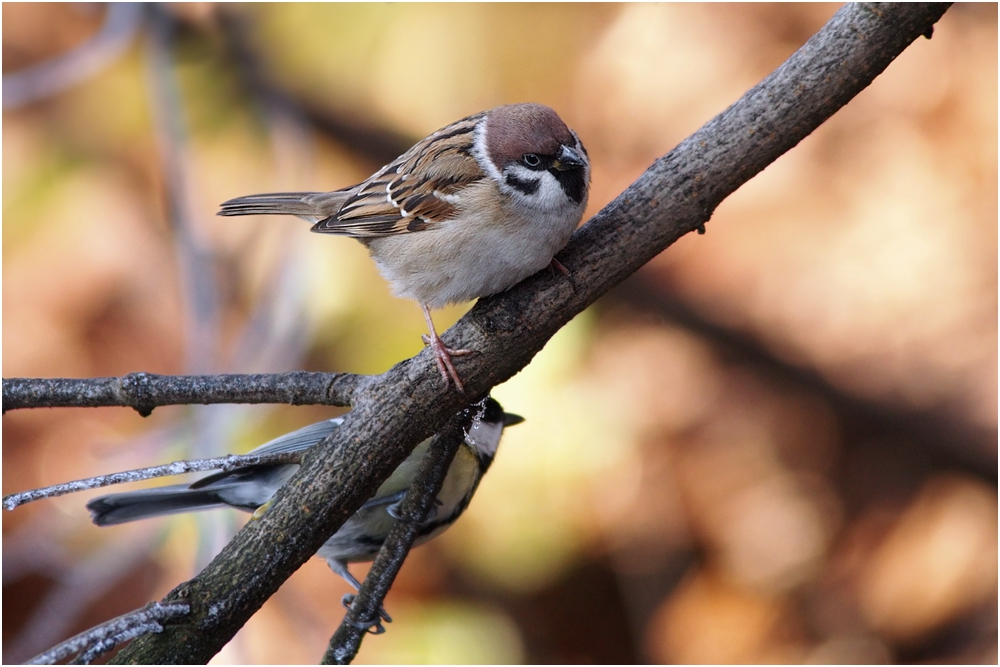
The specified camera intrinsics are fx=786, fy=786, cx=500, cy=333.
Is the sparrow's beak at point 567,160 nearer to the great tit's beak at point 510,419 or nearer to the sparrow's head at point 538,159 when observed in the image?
the sparrow's head at point 538,159

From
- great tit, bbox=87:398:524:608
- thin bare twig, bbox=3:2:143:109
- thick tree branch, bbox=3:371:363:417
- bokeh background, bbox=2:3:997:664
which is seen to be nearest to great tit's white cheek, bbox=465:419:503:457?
great tit, bbox=87:398:524:608

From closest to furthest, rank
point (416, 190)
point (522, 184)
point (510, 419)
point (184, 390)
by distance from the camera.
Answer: point (184, 390)
point (522, 184)
point (416, 190)
point (510, 419)

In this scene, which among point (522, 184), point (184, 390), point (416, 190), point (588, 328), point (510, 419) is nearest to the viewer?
point (184, 390)

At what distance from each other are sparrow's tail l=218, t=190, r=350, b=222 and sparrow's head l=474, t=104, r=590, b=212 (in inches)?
20.2

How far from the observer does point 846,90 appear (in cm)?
113

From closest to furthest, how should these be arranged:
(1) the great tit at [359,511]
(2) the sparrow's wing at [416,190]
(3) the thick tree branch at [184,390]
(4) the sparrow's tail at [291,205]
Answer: (3) the thick tree branch at [184,390], (2) the sparrow's wing at [416,190], (1) the great tit at [359,511], (4) the sparrow's tail at [291,205]

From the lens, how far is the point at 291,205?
192 centimetres

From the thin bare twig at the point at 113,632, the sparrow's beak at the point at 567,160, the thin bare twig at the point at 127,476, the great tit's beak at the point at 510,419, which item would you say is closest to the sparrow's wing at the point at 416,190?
the sparrow's beak at the point at 567,160

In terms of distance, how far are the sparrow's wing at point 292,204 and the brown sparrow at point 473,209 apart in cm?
11

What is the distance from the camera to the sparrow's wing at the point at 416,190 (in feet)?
5.28

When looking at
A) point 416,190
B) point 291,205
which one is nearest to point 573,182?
point 416,190

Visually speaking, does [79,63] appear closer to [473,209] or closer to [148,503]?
[148,503]

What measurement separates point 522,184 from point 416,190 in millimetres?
289

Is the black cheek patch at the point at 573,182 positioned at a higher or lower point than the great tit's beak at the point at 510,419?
higher
